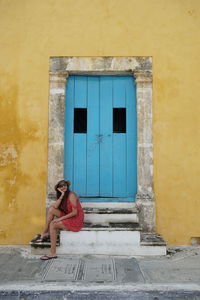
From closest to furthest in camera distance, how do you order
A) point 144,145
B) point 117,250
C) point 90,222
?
1. point 117,250
2. point 90,222
3. point 144,145

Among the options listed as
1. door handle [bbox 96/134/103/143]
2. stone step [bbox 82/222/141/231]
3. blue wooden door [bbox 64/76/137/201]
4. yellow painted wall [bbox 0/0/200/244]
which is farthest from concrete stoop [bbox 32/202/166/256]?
door handle [bbox 96/134/103/143]

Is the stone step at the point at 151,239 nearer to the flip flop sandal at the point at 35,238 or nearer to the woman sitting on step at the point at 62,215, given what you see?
the woman sitting on step at the point at 62,215

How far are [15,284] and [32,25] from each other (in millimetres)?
4239

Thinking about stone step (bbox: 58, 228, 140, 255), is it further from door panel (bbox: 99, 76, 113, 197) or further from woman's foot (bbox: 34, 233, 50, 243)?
door panel (bbox: 99, 76, 113, 197)

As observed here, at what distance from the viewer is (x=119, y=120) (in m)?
5.22

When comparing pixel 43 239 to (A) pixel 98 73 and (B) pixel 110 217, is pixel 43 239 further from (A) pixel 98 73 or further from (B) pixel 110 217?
(A) pixel 98 73

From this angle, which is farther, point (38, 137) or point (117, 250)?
point (38, 137)

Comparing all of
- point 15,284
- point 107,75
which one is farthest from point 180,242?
point 107,75

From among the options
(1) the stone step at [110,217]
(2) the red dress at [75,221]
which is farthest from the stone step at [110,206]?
(2) the red dress at [75,221]

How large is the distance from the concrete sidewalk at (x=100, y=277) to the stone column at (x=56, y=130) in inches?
50.9

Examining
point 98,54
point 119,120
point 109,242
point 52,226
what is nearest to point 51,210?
point 52,226

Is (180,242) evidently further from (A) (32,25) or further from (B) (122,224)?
(A) (32,25)

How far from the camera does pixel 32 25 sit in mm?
5184

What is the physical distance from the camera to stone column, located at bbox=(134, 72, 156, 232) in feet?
15.8
